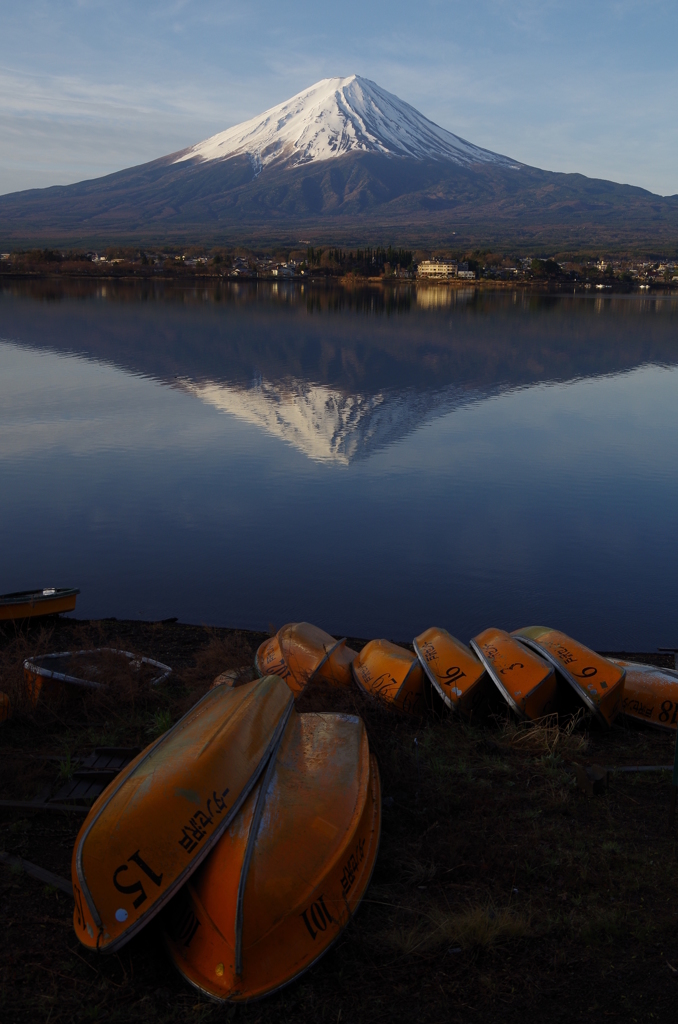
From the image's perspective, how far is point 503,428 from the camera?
24.4 meters

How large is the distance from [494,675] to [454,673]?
1.16 feet

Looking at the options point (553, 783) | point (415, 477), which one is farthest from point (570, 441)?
point (553, 783)

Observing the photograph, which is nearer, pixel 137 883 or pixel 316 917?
pixel 137 883

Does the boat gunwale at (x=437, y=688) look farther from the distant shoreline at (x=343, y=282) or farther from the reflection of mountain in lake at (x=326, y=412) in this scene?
the distant shoreline at (x=343, y=282)

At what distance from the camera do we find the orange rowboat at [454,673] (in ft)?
23.4

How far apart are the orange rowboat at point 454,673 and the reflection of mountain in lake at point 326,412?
12680mm

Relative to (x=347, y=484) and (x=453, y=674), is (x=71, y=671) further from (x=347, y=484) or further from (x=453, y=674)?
(x=347, y=484)

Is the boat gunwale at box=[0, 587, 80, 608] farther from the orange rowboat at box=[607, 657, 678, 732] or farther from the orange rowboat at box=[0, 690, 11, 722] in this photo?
the orange rowboat at box=[607, 657, 678, 732]

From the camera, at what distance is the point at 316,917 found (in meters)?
4.23

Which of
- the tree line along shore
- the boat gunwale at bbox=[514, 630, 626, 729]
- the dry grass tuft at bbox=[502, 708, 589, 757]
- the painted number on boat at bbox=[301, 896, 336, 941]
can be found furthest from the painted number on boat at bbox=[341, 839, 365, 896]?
the tree line along shore

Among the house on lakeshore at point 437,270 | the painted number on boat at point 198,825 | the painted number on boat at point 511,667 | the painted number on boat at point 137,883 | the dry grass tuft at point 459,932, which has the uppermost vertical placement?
the house on lakeshore at point 437,270

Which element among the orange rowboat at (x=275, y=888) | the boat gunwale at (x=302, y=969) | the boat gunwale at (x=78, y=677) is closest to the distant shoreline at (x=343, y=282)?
the boat gunwale at (x=78, y=677)

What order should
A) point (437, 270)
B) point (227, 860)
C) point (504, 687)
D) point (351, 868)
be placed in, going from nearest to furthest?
point (227, 860) → point (351, 868) → point (504, 687) → point (437, 270)

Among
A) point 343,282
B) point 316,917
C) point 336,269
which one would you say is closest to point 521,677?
point 316,917
